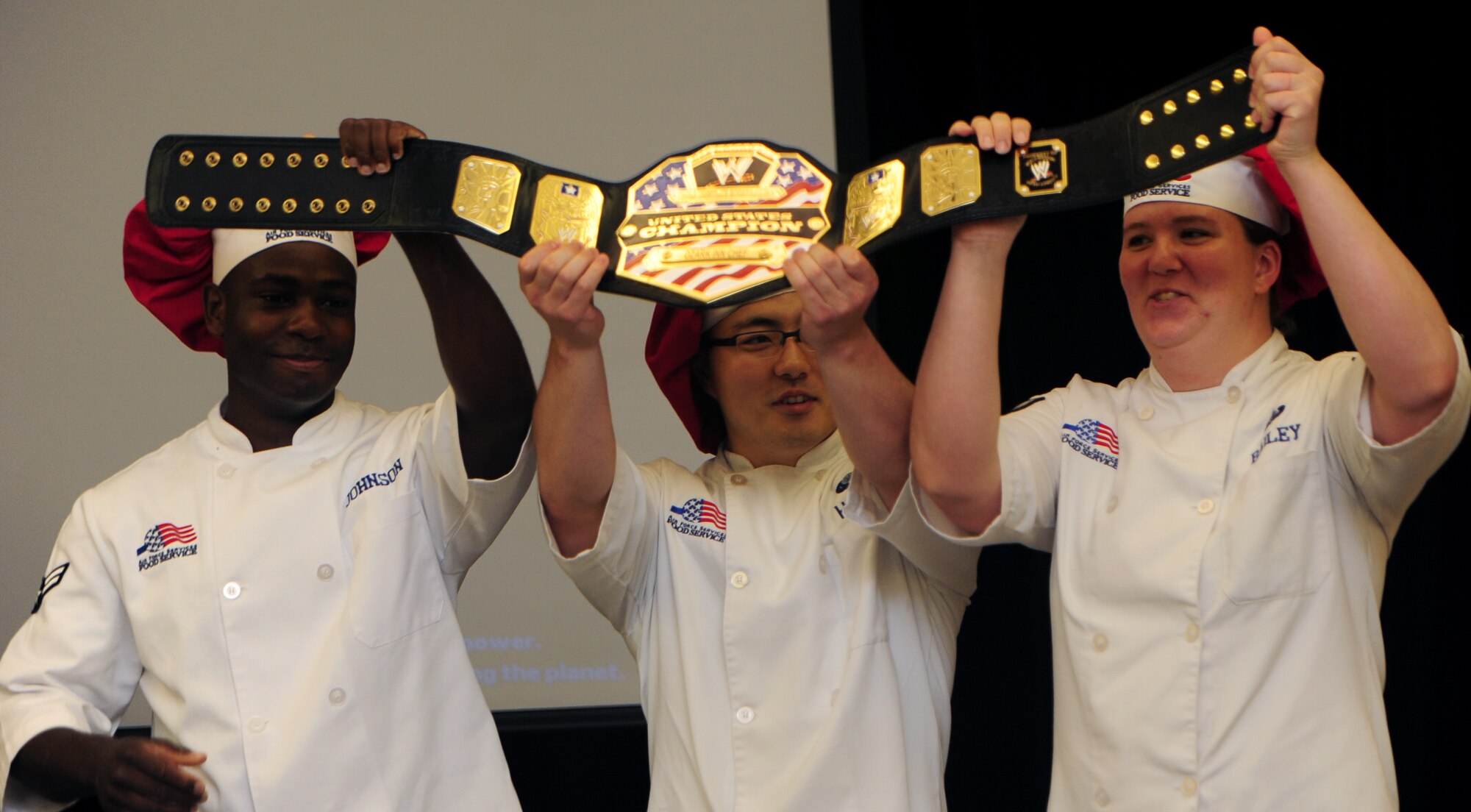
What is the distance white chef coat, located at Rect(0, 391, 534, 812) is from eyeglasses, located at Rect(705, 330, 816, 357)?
383 mm

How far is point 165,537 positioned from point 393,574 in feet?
1.11

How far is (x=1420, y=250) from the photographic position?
2764 mm

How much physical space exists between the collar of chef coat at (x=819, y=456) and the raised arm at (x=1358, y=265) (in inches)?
29.6

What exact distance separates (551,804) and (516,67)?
166 centimetres

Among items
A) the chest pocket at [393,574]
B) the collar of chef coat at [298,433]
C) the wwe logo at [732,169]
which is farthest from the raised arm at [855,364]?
the collar of chef coat at [298,433]

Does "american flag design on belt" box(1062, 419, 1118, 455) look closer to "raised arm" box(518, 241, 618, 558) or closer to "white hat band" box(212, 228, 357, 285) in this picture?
"raised arm" box(518, 241, 618, 558)

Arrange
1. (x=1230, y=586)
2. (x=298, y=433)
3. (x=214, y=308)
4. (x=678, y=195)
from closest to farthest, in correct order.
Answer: (x=1230, y=586) → (x=678, y=195) → (x=298, y=433) → (x=214, y=308)

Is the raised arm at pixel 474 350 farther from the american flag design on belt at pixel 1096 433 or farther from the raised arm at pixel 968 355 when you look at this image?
the american flag design on belt at pixel 1096 433

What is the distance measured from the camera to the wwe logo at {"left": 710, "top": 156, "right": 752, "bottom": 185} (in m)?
1.74

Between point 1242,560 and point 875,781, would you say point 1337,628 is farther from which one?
point 875,781

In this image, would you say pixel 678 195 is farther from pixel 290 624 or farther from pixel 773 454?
pixel 290 624

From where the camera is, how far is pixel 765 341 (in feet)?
6.56

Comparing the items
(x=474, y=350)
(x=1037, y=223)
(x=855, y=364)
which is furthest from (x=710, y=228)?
(x=1037, y=223)

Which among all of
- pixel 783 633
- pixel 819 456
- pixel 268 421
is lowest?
pixel 783 633
